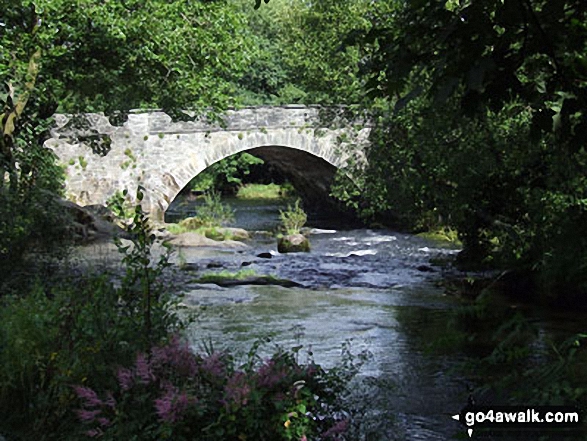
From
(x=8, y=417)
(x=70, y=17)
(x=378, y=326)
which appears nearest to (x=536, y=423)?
(x=8, y=417)

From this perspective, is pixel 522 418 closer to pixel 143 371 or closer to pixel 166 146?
pixel 143 371

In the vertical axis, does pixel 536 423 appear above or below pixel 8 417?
above

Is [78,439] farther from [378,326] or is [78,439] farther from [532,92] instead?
[378,326]

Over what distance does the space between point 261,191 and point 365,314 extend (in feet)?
90.5

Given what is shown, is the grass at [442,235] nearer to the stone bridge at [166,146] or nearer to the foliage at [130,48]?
the stone bridge at [166,146]

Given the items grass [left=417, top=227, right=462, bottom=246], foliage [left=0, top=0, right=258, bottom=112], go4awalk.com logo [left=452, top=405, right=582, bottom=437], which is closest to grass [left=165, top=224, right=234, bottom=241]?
grass [left=417, top=227, right=462, bottom=246]

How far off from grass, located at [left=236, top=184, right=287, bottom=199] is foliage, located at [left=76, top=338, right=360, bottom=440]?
33225mm

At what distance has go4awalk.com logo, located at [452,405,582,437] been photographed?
3115mm

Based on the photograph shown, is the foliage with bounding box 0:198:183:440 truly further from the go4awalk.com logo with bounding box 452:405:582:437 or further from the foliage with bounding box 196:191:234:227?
the foliage with bounding box 196:191:234:227

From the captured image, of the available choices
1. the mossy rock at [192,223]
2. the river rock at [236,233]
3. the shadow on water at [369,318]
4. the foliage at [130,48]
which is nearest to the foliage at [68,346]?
the shadow on water at [369,318]

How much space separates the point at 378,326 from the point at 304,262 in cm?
715

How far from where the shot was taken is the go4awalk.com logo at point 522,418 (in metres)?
3.12

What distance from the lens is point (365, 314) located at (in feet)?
39.0

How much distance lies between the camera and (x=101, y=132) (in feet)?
77.6
